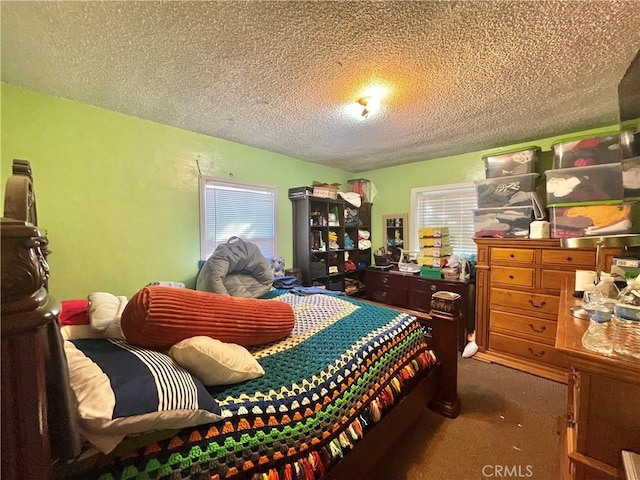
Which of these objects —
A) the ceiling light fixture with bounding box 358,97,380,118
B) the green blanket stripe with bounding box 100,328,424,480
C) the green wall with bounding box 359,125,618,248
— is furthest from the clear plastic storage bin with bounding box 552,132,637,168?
the green blanket stripe with bounding box 100,328,424,480

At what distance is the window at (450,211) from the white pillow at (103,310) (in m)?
3.44

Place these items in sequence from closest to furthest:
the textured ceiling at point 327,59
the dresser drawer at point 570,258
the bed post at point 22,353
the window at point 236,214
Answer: the bed post at point 22,353
the textured ceiling at point 327,59
the dresser drawer at point 570,258
the window at point 236,214

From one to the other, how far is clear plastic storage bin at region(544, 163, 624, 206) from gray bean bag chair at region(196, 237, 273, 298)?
2.75 m

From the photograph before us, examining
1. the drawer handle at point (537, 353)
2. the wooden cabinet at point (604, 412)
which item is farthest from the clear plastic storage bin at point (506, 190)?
the wooden cabinet at point (604, 412)

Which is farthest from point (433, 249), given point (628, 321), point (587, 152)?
point (628, 321)

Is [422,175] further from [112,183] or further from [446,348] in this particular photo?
[112,183]

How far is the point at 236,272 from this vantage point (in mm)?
2621

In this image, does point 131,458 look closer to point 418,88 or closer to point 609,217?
point 418,88

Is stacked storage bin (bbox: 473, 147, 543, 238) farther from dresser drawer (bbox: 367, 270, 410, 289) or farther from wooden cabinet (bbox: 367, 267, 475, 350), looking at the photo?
dresser drawer (bbox: 367, 270, 410, 289)

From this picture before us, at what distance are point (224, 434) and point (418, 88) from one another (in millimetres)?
2144

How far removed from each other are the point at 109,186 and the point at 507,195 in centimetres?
368

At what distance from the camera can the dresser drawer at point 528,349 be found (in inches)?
95.6

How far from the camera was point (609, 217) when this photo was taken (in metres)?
2.14

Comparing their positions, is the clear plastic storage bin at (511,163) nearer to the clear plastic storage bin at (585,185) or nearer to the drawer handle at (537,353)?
the clear plastic storage bin at (585,185)
